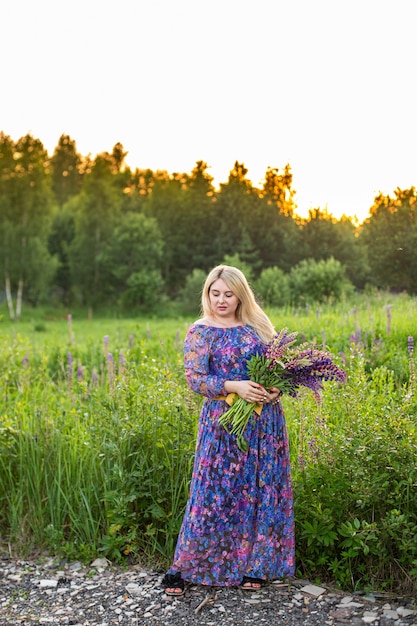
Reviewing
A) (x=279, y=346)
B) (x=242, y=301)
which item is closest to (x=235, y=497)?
(x=279, y=346)

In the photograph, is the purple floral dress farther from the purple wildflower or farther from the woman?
the purple wildflower

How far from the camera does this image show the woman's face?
12.2ft

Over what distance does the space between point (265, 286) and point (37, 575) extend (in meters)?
18.0

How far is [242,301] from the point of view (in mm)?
3746

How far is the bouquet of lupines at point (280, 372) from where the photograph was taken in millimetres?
3475

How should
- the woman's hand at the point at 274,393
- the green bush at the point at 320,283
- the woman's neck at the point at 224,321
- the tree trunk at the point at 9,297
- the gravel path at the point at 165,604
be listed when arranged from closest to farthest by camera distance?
the gravel path at the point at 165,604 < the woman's hand at the point at 274,393 < the woman's neck at the point at 224,321 < the green bush at the point at 320,283 < the tree trunk at the point at 9,297

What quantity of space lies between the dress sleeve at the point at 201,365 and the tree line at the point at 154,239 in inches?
669

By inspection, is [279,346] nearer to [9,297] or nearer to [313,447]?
[313,447]

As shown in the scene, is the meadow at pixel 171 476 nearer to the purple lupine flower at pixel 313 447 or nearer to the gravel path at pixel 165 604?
the purple lupine flower at pixel 313 447

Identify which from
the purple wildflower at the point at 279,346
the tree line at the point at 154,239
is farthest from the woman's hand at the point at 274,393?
the tree line at the point at 154,239

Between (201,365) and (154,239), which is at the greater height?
(154,239)

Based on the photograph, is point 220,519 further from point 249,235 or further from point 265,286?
point 249,235

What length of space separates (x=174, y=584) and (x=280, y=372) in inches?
51.3

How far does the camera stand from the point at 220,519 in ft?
11.8
